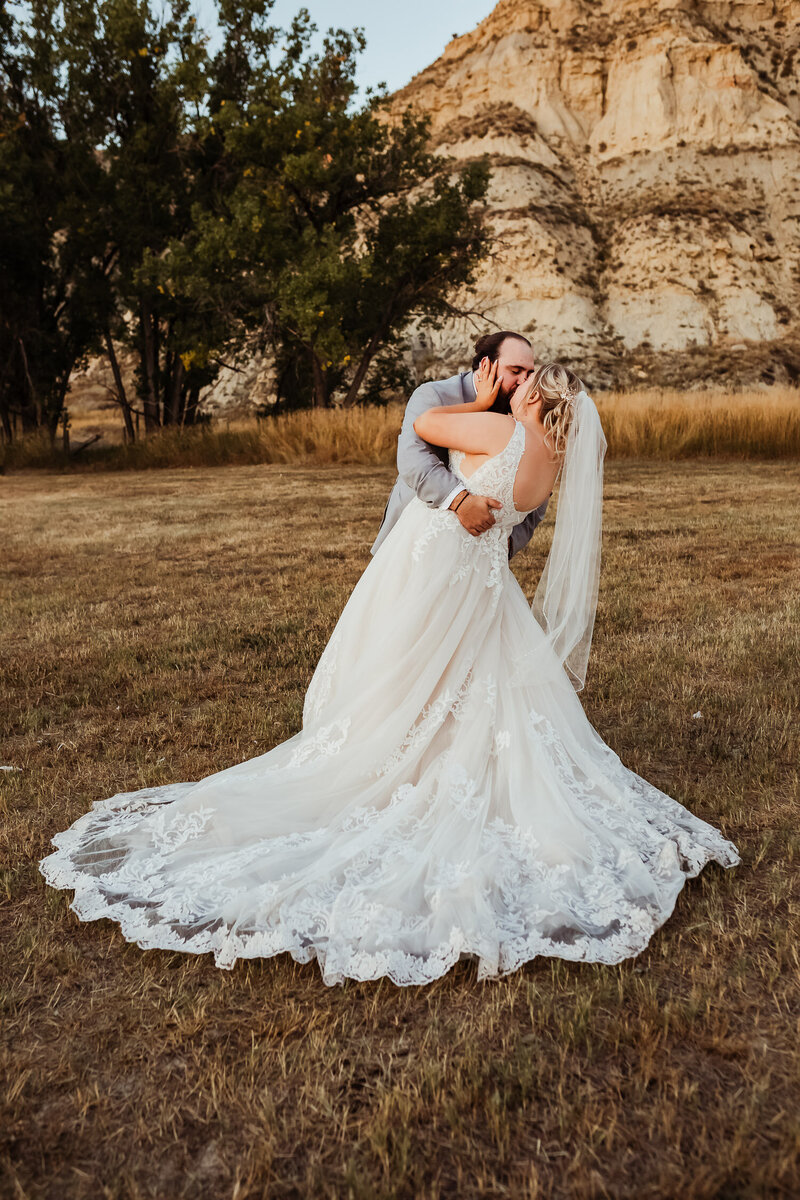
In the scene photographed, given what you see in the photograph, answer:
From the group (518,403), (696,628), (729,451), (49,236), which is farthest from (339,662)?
(49,236)

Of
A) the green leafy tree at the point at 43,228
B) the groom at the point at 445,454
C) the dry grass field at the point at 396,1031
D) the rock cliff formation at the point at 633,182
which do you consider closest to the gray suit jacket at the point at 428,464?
the groom at the point at 445,454

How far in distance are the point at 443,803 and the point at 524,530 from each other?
1407mm

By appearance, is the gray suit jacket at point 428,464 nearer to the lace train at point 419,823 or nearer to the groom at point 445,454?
the groom at point 445,454

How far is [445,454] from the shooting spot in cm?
392

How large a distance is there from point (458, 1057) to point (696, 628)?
5.06m

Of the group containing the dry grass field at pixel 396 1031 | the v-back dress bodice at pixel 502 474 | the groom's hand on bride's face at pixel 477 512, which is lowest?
the dry grass field at pixel 396 1031

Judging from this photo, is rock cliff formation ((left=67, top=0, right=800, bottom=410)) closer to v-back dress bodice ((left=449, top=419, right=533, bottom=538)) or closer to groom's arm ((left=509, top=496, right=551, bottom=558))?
groom's arm ((left=509, top=496, right=551, bottom=558))

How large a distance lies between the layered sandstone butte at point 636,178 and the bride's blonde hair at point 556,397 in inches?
1381

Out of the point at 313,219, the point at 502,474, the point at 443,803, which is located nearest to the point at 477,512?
the point at 502,474

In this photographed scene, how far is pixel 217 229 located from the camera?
2172 cm

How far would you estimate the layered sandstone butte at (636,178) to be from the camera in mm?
38188

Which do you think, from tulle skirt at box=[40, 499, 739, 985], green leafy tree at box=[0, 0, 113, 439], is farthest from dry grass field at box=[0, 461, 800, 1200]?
green leafy tree at box=[0, 0, 113, 439]

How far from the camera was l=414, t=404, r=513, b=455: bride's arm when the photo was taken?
3580 millimetres

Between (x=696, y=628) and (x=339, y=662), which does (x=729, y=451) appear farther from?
(x=339, y=662)
